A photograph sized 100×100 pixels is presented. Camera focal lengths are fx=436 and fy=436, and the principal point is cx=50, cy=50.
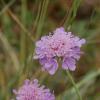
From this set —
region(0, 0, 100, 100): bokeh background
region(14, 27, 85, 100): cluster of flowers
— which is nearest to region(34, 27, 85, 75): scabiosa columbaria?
region(14, 27, 85, 100): cluster of flowers

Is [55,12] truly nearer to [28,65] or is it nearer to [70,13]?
[28,65]

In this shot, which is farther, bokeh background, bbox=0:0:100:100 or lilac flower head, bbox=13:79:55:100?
bokeh background, bbox=0:0:100:100

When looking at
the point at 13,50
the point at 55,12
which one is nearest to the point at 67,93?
the point at 13,50

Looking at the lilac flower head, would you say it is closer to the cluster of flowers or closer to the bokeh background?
the cluster of flowers

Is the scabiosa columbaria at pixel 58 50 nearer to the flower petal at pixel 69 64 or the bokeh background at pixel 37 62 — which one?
the flower petal at pixel 69 64

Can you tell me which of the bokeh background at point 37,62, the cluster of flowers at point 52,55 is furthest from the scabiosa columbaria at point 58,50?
the bokeh background at point 37,62

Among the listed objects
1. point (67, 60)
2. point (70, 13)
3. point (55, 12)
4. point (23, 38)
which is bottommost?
point (67, 60)

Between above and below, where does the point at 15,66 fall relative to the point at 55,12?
below

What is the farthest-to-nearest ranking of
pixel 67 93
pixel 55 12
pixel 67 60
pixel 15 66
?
1. pixel 55 12
2. pixel 15 66
3. pixel 67 93
4. pixel 67 60
